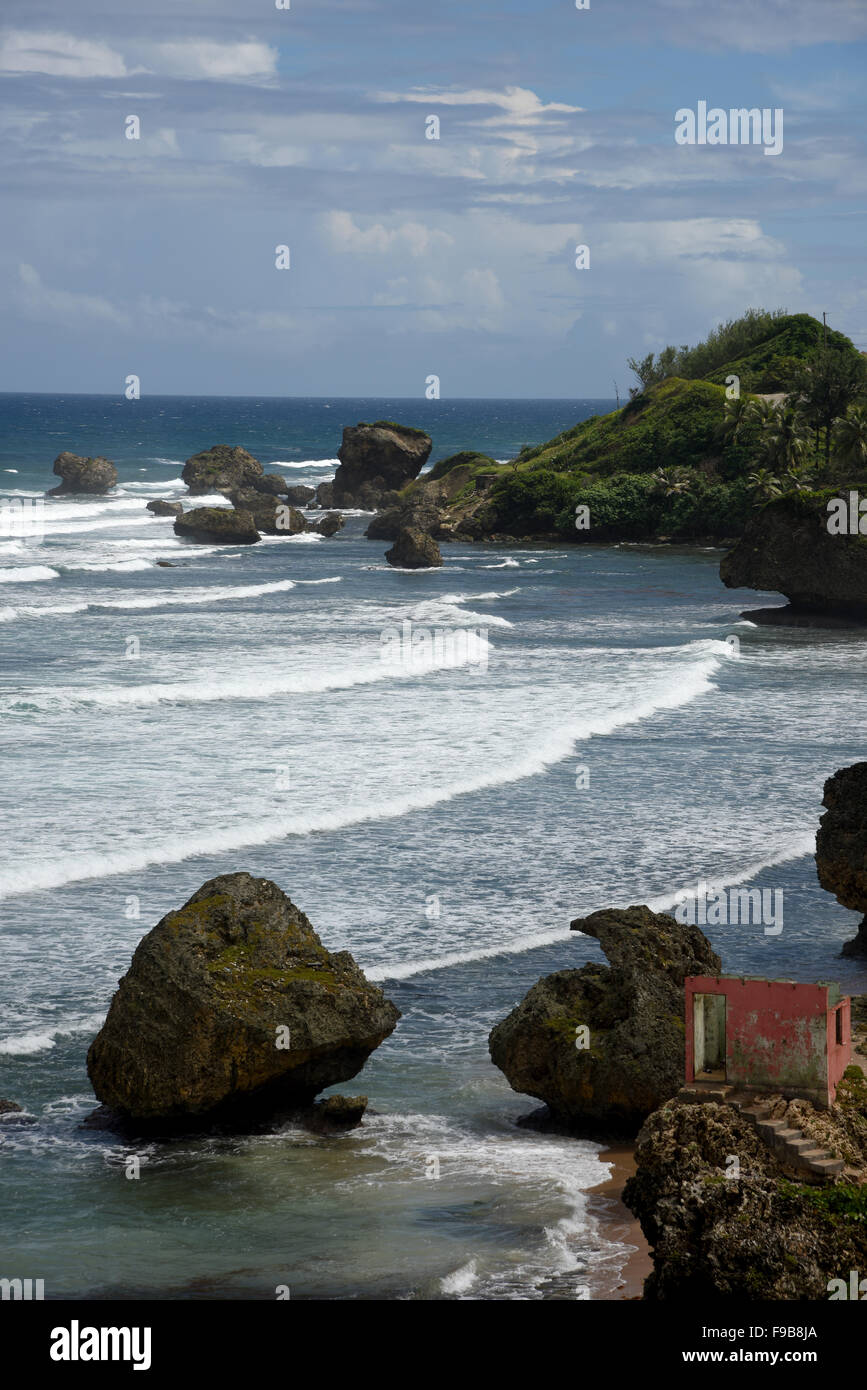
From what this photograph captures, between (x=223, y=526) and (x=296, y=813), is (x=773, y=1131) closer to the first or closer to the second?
(x=296, y=813)

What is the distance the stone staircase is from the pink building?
0.12m

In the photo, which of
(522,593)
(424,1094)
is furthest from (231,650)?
(424,1094)

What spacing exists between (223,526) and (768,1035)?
71.7 meters

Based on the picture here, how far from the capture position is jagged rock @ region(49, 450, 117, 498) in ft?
362

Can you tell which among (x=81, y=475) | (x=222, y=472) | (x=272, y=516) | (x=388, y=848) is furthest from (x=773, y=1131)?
(x=222, y=472)

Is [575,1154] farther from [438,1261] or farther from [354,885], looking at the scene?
[354,885]

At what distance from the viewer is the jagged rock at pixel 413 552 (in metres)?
70.5

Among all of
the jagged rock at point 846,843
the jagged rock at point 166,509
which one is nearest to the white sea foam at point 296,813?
the jagged rock at point 846,843

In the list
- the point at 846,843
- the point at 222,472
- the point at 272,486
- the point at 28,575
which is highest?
the point at 222,472

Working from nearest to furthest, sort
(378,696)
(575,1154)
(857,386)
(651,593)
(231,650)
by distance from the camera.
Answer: (575,1154) → (378,696) → (231,650) → (651,593) → (857,386)

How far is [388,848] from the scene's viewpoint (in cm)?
2458

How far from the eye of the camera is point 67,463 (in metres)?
111

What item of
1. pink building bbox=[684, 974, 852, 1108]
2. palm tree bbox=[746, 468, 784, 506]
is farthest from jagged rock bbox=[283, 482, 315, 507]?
pink building bbox=[684, 974, 852, 1108]
